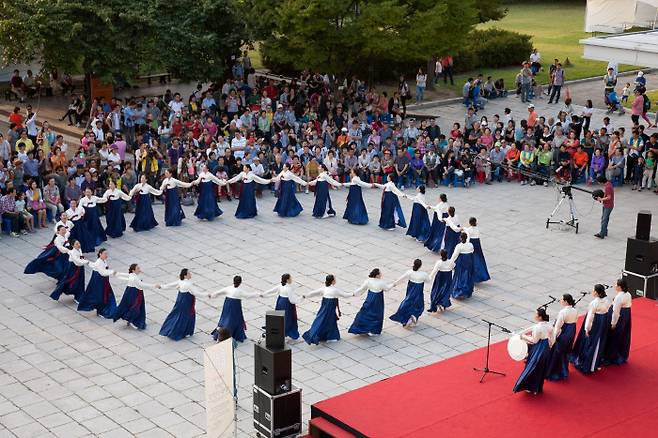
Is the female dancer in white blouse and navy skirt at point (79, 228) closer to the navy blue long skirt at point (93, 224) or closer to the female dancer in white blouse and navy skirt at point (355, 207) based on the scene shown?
the navy blue long skirt at point (93, 224)

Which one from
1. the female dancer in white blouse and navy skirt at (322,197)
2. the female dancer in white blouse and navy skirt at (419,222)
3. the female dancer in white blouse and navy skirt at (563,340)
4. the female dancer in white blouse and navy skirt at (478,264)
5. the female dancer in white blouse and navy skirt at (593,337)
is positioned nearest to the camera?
the female dancer in white blouse and navy skirt at (563,340)

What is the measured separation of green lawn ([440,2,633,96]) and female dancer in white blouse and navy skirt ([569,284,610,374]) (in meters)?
22.4

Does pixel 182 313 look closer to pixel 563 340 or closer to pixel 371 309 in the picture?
pixel 371 309

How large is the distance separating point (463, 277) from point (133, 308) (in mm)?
5480

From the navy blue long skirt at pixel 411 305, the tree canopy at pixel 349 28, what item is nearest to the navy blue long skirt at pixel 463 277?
the navy blue long skirt at pixel 411 305

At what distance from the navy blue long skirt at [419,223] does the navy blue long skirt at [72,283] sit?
6.78 m

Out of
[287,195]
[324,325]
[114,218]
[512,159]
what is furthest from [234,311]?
[512,159]

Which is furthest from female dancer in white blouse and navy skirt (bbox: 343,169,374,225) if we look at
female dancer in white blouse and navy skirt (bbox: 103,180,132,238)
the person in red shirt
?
the person in red shirt

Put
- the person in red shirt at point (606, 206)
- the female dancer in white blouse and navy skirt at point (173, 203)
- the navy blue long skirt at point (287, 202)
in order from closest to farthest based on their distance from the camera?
the person in red shirt at point (606, 206), the female dancer in white blouse and navy skirt at point (173, 203), the navy blue long skirt at point (287, 202)

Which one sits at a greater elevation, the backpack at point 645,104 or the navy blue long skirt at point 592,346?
the backpack at point 645,104

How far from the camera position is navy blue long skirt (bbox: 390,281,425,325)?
1616 centimetres

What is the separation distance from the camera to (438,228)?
64.8ft

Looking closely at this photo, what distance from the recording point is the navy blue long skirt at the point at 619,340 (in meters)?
13.9

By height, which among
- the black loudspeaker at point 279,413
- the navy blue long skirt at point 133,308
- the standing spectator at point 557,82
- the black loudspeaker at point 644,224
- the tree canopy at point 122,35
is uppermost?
the tree canopy at point 122,35
